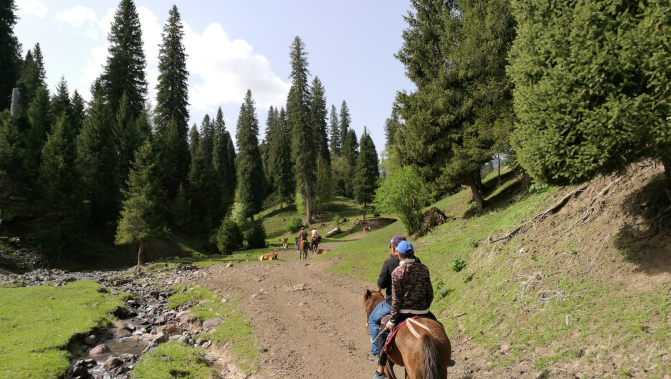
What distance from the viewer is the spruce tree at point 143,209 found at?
27.8 meters

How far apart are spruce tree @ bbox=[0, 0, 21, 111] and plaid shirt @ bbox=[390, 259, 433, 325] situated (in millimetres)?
55496

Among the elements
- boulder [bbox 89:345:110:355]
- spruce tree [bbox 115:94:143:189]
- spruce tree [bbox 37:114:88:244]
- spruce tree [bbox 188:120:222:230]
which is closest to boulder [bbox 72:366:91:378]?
boulder [bbox 89:345:110:355]

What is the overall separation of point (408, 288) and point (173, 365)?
6.10 metres

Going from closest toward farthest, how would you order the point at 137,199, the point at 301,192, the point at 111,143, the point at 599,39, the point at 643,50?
the point at 643,50 < the point at 599,39 < the point at 137,199 < the point at 111,143 < the point at 301,192

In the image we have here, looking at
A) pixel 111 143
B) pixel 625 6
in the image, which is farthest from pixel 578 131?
pixel 111 143

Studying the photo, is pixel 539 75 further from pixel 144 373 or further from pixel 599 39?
pixel 144 373

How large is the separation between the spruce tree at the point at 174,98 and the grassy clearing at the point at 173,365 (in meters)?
43.0

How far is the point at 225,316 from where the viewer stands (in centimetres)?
1235

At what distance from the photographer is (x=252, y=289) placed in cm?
1647

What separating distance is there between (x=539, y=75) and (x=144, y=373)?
37.7ft

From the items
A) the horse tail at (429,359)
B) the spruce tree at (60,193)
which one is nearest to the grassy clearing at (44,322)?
the horse tail at (429,359)

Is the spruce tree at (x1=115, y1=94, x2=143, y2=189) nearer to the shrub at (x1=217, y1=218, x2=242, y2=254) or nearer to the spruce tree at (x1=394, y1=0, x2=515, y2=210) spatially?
the shrub at (x1=217, y1=218, x2=242, y2=254)

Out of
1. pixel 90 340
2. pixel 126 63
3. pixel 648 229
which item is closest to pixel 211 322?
pixel 90 340

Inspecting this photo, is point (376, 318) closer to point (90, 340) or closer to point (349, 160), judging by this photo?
point (90, 340)
